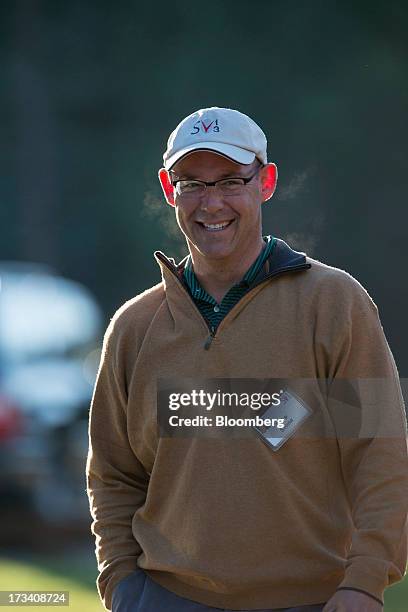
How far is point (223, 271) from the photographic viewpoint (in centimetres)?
279

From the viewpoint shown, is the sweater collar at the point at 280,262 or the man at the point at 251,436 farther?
the sweater collar at the point at 280,262

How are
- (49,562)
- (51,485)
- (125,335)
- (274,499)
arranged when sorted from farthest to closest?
(51,485), (49,562), (125,335), (274,499)

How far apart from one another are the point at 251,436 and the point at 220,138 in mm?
688

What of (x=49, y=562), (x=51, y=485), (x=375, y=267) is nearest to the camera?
(x=49, y=562)

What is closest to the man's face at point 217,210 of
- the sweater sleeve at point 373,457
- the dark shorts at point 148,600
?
the sweater sleeve at point 373,457

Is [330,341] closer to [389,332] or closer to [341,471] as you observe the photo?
[341,471]

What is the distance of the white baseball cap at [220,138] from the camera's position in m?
2.73

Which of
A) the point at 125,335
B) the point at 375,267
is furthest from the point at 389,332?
the point at 125,335

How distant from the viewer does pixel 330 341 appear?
8.46 feet

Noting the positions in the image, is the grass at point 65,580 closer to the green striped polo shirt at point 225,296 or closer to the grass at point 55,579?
the grass at point 55,579

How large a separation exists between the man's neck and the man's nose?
0.41ft

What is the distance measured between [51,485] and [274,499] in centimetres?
514

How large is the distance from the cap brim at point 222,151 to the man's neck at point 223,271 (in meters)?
0.20

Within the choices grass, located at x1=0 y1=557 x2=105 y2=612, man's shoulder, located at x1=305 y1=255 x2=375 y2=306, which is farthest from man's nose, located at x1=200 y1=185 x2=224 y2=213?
grass, located at x1=0 y1=557 x2=105 y2=612
